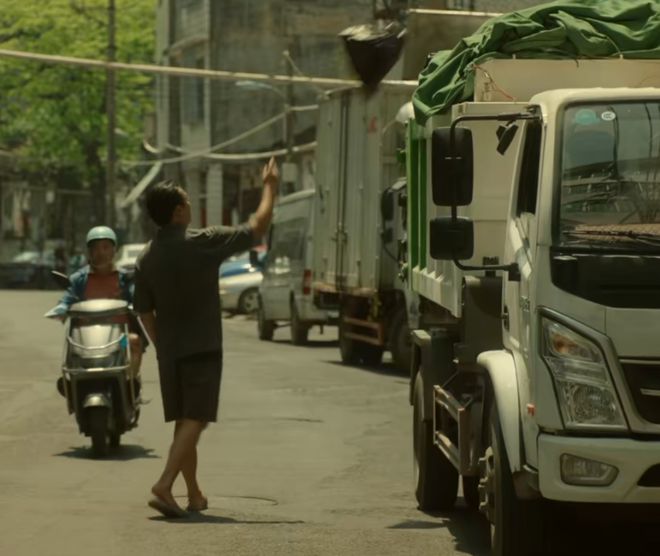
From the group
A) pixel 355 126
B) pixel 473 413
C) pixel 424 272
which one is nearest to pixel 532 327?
pixel 473 413

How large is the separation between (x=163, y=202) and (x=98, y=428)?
A: 3.40 metres

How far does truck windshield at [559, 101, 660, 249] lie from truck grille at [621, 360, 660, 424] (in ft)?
2.11

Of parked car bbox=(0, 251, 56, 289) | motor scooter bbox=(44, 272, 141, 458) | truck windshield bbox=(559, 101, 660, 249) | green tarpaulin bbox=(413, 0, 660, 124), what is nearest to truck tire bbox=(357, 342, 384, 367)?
motor scooter bbox=(44, 272, 141, 458)

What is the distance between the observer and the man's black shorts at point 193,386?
35.1 ft

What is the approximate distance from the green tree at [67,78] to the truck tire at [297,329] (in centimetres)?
3938

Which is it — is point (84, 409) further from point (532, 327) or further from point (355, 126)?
point (355, 126)

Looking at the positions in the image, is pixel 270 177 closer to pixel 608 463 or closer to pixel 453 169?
pixel 453 169

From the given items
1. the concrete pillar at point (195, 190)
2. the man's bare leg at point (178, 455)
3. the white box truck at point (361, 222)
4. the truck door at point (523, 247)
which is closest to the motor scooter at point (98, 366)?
the man's bare leg at point (178, 455)

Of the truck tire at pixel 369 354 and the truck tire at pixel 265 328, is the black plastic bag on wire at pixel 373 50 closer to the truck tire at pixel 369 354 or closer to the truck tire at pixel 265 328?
the truck tire at pixel 369 354

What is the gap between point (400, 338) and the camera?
23.7m

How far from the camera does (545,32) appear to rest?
959 centimetres

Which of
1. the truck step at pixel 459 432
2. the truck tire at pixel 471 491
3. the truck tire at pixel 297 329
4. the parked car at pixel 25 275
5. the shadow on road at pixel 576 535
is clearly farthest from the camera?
the parked car at pixel 25 275

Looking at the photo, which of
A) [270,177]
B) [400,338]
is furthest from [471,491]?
[400,338]

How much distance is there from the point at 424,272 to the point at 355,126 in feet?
44.5
